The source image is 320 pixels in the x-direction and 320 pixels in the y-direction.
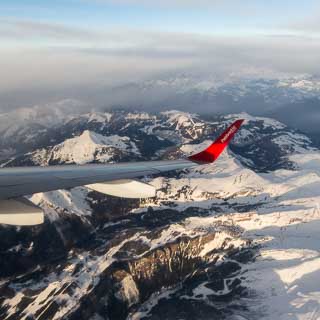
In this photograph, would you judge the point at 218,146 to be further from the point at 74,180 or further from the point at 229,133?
the point at 74,180

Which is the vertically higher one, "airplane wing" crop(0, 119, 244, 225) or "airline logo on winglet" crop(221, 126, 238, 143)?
"airline logo on winglet" crop(221, 126, 238, 143)

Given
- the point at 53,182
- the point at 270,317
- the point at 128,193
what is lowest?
the point at 270,317

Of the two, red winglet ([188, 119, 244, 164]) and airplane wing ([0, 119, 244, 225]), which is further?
red winglet ([188, 119, 244, 164])

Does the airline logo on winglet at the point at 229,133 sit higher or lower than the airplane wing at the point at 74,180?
higher

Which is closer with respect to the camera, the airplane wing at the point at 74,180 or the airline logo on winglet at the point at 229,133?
the airplane wing at the point at 74,180

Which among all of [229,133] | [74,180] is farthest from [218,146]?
[74,180]

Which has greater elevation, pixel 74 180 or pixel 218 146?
pixel 218 146

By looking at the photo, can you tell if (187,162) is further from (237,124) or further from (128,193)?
(128,193)

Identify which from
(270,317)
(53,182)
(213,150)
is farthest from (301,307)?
(53,182)
